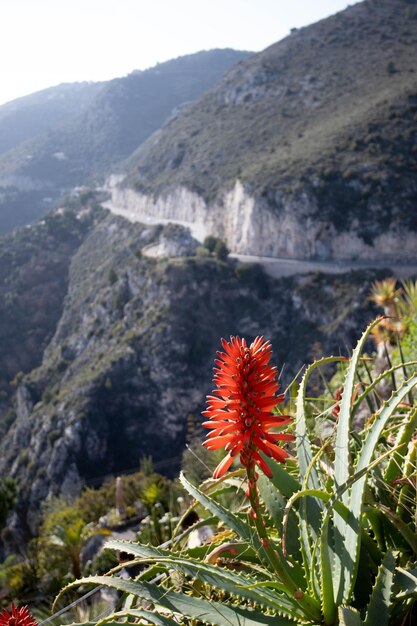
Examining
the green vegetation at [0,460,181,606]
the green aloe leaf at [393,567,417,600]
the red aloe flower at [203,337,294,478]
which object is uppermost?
the red aloe flower at [203,337,294,478]

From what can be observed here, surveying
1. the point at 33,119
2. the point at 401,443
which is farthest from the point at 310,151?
the point at 33,119

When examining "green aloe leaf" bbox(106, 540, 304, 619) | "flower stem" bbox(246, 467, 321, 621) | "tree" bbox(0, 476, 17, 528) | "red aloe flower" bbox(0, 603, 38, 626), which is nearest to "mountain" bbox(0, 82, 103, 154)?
"tree" bbox(0, 476, 17, 528)

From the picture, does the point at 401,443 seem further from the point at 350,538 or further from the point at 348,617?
the point at 348,617

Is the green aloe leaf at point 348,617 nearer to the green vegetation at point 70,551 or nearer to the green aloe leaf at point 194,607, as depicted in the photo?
the green aloe leaf at point 194,607

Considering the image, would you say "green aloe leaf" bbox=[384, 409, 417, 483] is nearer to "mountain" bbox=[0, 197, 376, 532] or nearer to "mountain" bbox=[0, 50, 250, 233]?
"mountain" bbox=[0, 197, 376, 532]

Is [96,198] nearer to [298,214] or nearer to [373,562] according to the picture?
[298,214]

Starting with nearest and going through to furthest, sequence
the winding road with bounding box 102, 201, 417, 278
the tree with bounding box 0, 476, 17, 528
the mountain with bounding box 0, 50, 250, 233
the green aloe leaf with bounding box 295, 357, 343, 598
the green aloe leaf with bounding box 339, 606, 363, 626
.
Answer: the green aloe leaf with bounding box 339, 606, 363, 626 < the green aloe leaf with bounding box 295, 357, 343, 598 < the tree with bounding box 0, 476, 17, 528 < the winding road with bounding box 102, 201, 417, 278 < the mountain with bounding box 0, 50, 250, 233

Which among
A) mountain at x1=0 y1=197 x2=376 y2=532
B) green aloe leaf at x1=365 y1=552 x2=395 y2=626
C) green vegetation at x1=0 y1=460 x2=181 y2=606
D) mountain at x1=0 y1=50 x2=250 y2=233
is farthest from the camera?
mountain at x1=0 y1=50 x2=250 y2=233

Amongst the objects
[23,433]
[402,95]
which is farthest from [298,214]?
[23,433]
